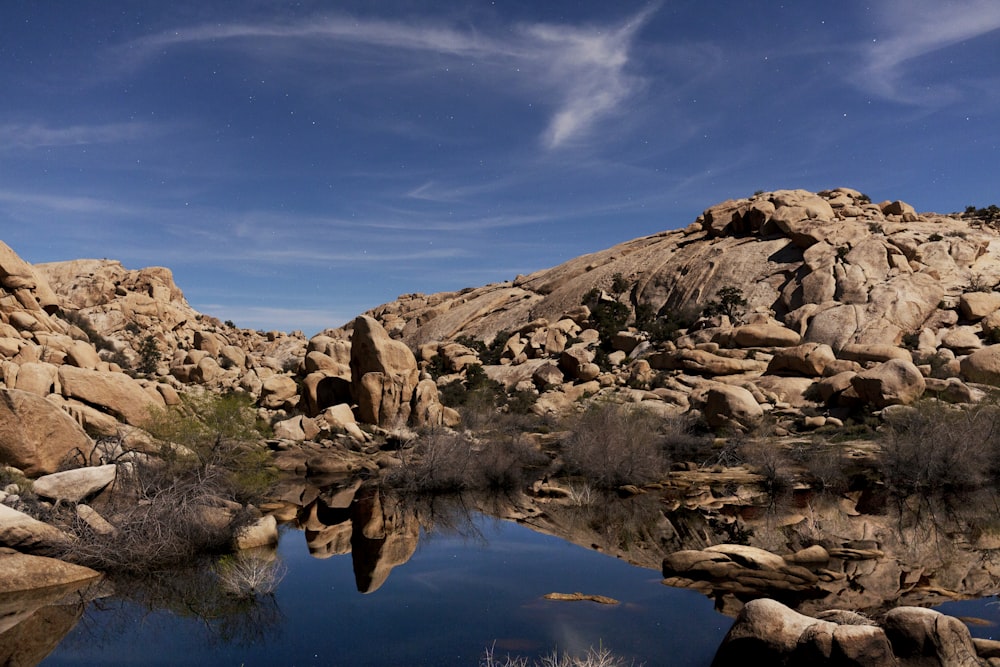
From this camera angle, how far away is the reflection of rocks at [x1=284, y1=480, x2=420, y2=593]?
49.9 ft

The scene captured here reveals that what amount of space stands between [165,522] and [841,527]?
580 inches

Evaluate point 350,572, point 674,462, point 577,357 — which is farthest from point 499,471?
point 577,357

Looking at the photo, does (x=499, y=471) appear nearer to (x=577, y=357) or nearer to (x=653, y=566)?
(x=653, y=566)

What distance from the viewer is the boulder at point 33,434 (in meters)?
16.2

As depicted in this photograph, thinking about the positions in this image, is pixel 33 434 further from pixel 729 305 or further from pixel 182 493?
pixel 729 305

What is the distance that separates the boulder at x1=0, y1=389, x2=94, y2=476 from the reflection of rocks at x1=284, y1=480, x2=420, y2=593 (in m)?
5.78

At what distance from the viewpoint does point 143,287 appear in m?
68.0

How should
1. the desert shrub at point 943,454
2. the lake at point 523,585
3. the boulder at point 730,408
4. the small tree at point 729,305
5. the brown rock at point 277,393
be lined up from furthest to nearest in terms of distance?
the small tree at point 729,305
the brown rock at point 277,393
the boulder at point 730,408
the desert shrub at point 943,454
the lake at point 523,585

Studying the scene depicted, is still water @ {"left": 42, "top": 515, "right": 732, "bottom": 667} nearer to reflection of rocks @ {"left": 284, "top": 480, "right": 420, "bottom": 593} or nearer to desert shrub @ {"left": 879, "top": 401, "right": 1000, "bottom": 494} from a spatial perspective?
reflection of rocks @ {"left": 284, "top": 480, "right": 420, "bottom": 593}

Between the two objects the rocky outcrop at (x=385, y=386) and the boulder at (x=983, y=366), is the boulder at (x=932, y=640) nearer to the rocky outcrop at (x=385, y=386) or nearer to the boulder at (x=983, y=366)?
the rocky outcrop at (x=385, y=386)

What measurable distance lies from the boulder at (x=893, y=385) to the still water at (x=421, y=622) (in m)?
19.0

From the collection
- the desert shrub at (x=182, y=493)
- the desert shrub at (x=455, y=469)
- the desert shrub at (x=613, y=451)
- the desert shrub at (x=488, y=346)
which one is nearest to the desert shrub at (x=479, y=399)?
the desert shrub at (x=488, y=346)

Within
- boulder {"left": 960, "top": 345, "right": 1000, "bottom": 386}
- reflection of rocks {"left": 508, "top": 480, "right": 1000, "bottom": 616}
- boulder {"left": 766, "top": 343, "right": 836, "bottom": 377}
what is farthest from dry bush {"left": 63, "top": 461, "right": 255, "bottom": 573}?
boulder {"left": 960, "top": 345, "right": 1000, "bottom": 386}

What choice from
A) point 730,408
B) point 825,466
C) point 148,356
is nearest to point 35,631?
point 825,466
